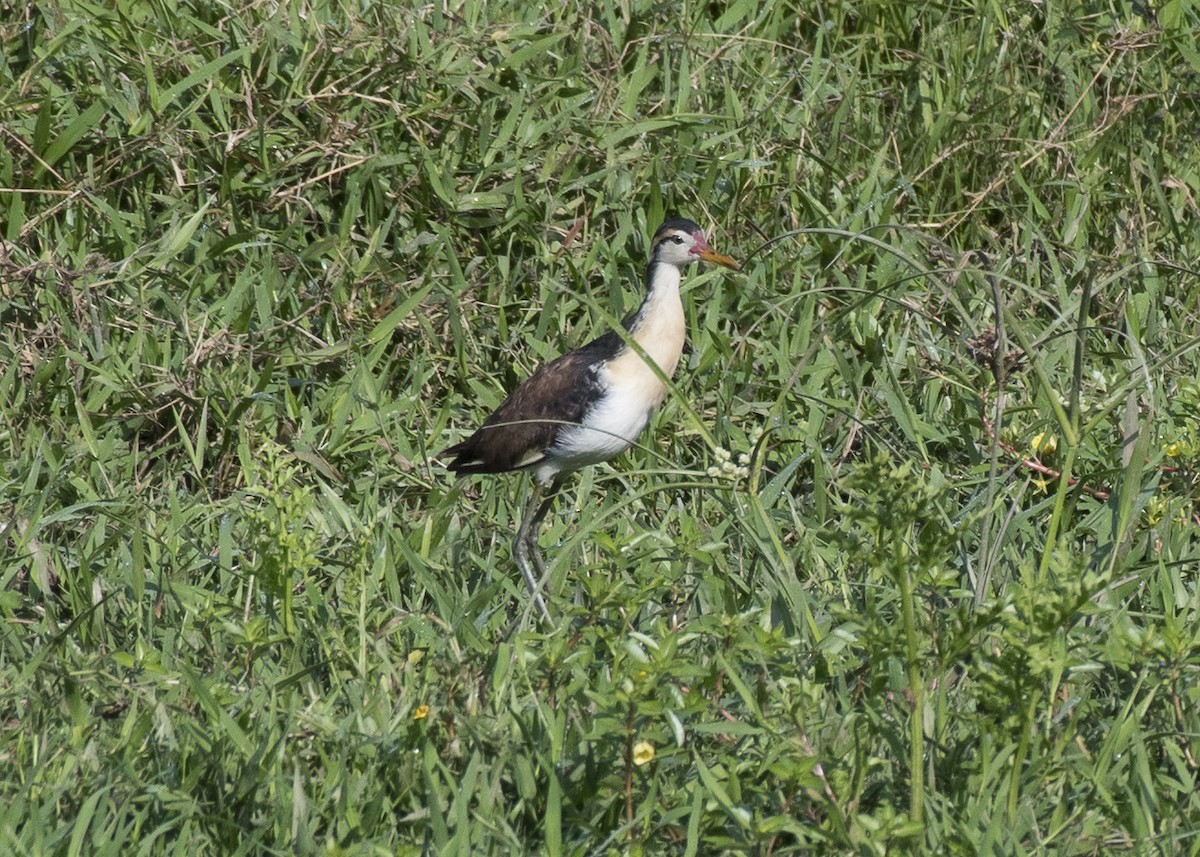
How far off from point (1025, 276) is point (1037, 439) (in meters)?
1.66

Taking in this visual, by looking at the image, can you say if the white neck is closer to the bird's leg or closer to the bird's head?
the bird's head

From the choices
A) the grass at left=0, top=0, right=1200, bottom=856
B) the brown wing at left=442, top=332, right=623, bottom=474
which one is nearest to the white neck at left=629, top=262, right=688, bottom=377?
the brown wing at left=442, top=332, right=623, bottom=474

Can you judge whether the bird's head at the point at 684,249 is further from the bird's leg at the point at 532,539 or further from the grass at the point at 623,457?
the bird's leg at the point at 532,539

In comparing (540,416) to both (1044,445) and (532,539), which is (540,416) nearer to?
(532,539)

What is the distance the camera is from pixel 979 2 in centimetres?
768

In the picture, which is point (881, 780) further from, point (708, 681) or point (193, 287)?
point (193, 287)

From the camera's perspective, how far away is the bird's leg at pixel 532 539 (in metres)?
5.19

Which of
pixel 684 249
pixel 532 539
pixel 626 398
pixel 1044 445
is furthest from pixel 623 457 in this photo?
pixel 1044 445

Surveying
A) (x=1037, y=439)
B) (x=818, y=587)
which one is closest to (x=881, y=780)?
(x=818, y=587)

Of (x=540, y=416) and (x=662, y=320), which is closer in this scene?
(x=540, y=416)

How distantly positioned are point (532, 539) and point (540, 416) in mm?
448

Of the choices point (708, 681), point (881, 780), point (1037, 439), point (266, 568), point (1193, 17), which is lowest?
point (1193, 17)

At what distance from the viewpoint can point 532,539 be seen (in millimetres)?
5559

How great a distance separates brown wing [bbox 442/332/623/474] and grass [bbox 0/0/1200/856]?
212 millimetres
